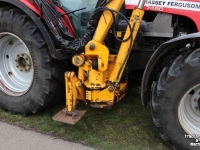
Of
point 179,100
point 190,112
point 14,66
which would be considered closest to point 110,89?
point 179,100

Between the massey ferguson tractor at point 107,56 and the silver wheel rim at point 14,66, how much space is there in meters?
0.01

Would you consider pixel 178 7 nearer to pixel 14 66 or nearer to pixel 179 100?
pixel 179 100

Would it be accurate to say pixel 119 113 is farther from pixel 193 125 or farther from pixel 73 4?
pixel 73 4

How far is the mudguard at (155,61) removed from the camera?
8.98 ft

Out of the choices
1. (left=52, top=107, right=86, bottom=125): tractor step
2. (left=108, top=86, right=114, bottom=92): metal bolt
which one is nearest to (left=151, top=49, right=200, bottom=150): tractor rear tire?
(left=108, top=86, right=114, bottom=92): metal bolt

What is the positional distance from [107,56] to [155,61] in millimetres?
504

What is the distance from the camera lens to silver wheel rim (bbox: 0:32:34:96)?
369 cm

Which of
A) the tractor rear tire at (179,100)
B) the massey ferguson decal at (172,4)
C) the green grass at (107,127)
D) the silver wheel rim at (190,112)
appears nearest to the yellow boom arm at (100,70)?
the green grass at (107,127)

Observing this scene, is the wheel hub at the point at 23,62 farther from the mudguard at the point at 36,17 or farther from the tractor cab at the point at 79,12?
the tractor cab at the point at 79,12

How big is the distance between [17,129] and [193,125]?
201 centimetres

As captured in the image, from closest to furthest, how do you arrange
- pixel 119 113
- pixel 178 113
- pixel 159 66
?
pixel 178 113, pixel 159 66, pixel 119 113

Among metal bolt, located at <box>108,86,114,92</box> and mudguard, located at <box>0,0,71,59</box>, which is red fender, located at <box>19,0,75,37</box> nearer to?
mudguard, located at <box>0,0,71,59</box>

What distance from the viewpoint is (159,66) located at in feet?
9.85

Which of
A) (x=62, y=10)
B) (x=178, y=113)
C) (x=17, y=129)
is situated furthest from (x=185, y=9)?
(x=17, y=129)
